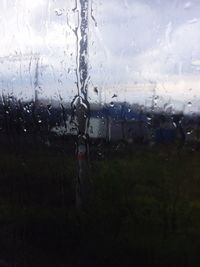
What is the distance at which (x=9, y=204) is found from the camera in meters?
9.48

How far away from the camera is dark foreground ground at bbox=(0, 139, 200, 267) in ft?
21.6

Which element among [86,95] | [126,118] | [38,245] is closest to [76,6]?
[86,95]

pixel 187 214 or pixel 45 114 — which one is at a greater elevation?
pixel 45 114

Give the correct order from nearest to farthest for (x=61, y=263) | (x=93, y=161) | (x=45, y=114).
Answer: (x=61, y=263), (x=93, y=161), (x=45, y=114)

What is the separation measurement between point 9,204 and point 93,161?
2208 mm

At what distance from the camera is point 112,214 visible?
733 centimetres

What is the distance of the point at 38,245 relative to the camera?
7.95 m

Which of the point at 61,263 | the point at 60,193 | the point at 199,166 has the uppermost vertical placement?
the point at 199,166

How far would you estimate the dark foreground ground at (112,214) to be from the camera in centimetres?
657

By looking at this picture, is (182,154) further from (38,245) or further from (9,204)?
Answer: (9,204)

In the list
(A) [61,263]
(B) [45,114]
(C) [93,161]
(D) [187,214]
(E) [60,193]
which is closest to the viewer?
(D) [187,214]

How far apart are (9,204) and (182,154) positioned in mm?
3505

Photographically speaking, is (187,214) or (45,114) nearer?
(187,214)

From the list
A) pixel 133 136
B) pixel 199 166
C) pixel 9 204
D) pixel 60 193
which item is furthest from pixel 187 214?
pixel 9 204
